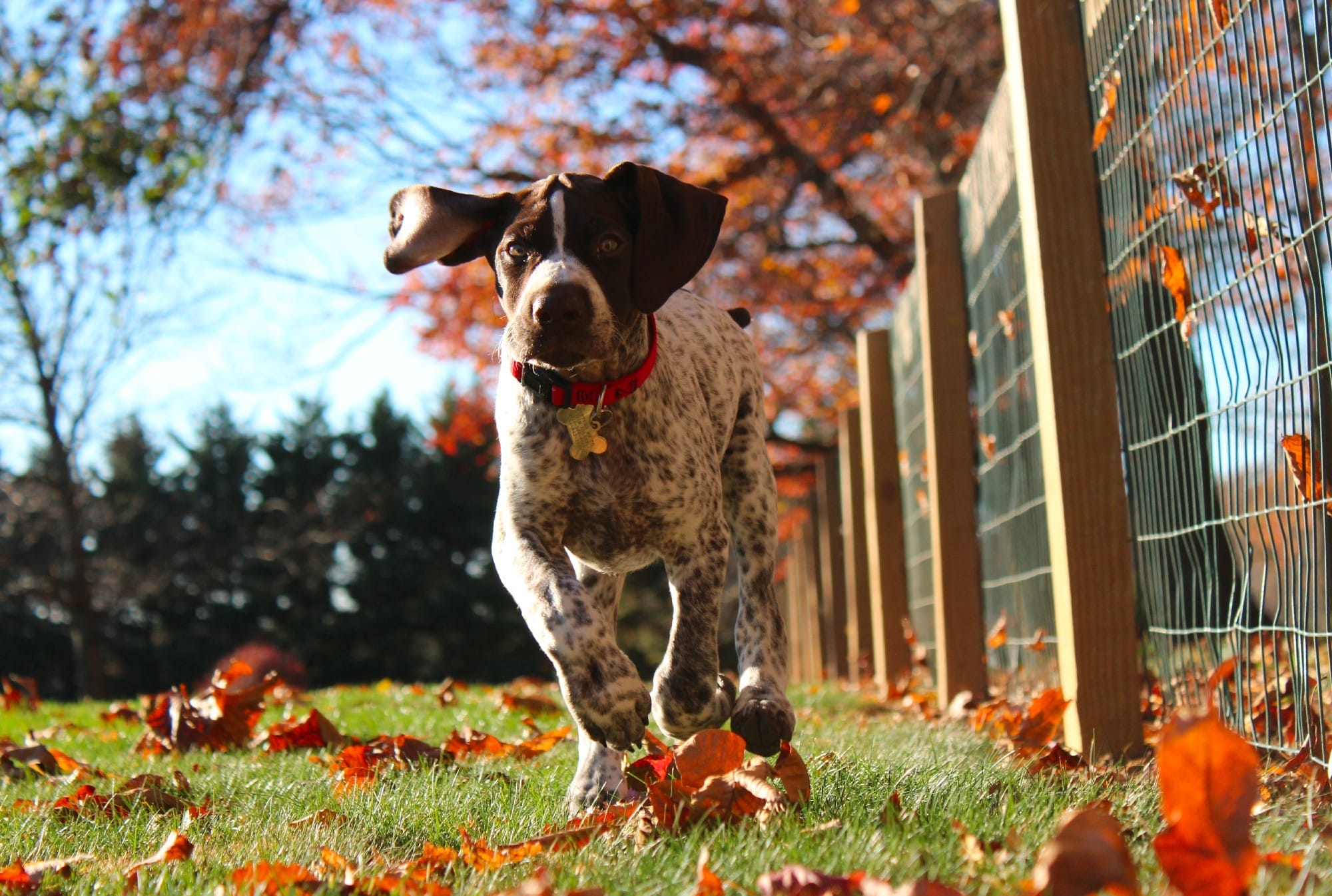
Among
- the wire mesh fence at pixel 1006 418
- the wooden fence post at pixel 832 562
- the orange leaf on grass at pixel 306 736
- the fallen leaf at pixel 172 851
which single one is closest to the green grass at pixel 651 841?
the fallen leaf at pixel 172 851

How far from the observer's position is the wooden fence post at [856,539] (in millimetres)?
8555

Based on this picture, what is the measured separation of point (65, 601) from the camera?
1622 cm

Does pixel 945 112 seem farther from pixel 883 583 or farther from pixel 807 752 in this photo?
pixel 807 752

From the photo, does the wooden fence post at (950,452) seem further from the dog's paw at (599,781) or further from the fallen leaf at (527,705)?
the dog's paw at (599,781)

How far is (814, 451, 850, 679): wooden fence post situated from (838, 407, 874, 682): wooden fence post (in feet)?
3.33

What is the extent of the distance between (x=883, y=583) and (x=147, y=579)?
57.3ft

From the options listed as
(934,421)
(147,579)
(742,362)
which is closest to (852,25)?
(934,421)

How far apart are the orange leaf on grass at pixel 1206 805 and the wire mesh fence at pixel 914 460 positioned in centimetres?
511

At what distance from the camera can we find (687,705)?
2861mm

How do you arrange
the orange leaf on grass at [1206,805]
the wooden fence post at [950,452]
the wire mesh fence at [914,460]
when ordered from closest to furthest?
the orange leaf on grass at [1206,805]
the wooden fence post at [950,452]
the wire mesh fence at [914,460]

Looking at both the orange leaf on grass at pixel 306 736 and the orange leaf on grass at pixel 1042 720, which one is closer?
the orange leaf on grass at pixel 1042 720

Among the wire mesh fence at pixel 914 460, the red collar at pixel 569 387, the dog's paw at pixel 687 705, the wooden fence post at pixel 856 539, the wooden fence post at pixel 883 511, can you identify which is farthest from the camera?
the wooden fence post at pixel 856 539

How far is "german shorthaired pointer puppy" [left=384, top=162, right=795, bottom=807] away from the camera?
2764 mm

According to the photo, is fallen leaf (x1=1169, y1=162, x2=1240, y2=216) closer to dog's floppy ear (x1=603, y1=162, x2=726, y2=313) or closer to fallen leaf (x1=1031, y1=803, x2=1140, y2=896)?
dog's floppy ear (x1=603, y1=162, x2=726, y2=313)
